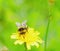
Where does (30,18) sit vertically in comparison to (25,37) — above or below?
above

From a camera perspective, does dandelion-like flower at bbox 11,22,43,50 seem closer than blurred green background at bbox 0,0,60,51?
Yes

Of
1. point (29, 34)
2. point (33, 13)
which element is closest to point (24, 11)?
point (33, 13)

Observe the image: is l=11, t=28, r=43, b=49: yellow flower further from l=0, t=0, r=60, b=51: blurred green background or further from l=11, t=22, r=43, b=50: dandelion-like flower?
l=0, t=0, r=60, b=51: blurred green background

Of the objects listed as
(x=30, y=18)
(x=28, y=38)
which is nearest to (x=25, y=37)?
(x=28, y=38)

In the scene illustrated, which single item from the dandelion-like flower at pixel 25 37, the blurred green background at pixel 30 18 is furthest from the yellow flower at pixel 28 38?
the blurred green background at pixel 30 18

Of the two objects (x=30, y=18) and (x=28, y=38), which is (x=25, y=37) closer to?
(x=28, y=38)

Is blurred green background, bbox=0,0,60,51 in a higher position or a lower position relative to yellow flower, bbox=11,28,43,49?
higher

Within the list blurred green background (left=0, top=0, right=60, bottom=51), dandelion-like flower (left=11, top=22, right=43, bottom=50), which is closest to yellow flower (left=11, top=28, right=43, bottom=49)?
dandelion-like flower (left=11, top=22, right=43, bottom=50)

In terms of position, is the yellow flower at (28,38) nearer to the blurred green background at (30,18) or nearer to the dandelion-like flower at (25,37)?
the dandelion-like flower at (25,37)

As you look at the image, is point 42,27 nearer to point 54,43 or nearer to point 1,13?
point 54,43
